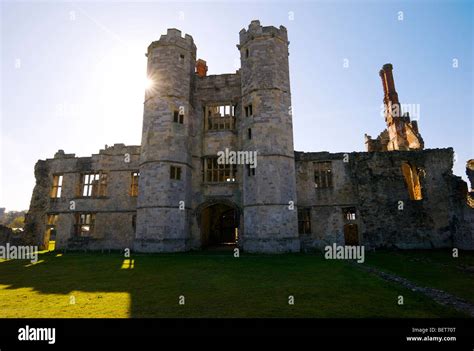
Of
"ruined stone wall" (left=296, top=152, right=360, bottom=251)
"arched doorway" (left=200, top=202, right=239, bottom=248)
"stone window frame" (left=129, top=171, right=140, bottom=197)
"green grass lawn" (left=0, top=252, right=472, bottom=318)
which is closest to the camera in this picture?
"green grass lawn" (left=0, top=252, right=472, bottom=318)

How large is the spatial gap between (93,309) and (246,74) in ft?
55.7

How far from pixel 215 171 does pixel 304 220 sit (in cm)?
702

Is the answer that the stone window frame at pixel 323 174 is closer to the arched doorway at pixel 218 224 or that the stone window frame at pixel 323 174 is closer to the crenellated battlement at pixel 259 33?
the arched doorway at pixel 218 224

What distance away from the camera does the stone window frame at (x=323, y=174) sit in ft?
62.8

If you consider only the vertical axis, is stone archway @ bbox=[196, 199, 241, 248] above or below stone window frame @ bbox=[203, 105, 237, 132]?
below

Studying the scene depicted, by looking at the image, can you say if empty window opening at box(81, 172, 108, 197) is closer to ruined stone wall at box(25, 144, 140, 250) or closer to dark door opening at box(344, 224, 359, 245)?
ruined stone wall at box(25, 144, 140, 250)

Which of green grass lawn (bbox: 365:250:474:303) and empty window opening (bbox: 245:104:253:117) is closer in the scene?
green grass lawn (bbox: 365:250:474:303)

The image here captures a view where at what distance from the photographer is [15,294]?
719 centimetres

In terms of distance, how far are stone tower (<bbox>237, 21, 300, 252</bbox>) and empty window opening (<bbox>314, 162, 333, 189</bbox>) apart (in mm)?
2528

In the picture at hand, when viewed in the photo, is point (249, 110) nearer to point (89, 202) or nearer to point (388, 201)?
point (388, 201)

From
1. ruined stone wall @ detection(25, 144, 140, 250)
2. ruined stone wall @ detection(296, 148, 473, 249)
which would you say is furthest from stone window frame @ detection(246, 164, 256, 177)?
ruined stone wall @ detection(25, 144, 140, 250)

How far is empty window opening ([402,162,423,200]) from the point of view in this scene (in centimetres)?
1871

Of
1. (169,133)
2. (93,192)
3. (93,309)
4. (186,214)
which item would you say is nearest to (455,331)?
(93,309)

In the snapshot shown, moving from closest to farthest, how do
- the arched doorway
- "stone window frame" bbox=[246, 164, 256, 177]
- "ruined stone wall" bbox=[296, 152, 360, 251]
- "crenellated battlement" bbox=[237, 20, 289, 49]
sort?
1. "stone window frame" bbox=[246, 164, 256, 177]
2. "ruined stone wall" bbox=[296, 152, 360, 251]
3. "crenellated battlement" bbox=[237, 20, 289, 49]
4. the arched doorway
